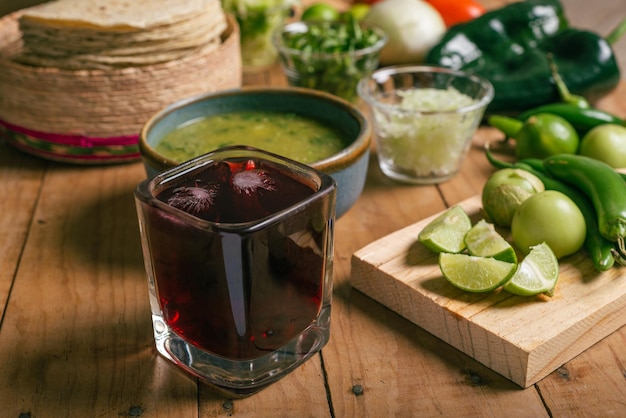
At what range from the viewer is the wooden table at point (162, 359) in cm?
121

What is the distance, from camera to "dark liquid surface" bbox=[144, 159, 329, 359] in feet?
3.57

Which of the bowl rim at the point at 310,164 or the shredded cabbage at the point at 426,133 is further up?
the bowl rim at the point at 310,164

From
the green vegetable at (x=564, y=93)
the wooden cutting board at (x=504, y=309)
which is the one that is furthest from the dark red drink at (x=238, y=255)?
the green vegetable at (x=564, y=93)

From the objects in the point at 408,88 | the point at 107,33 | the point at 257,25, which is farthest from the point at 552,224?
the point at 257,25

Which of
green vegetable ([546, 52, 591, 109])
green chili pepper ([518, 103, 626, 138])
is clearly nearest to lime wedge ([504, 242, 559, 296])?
green chili pepper ([518, 103, 626, 138])

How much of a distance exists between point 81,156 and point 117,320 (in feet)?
2.24

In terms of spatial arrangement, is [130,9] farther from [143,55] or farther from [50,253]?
[50,253]

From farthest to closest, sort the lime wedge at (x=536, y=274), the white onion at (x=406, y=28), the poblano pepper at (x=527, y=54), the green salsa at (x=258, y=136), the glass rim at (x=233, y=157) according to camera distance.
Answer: the white onion at (x=406, y=28)
the poblano pepper at (x=527, y=54)
the green salsa at (x=258, y=136)
the lime wedge at (x=536, y=274)
the glass rim at (x=233, y=157)

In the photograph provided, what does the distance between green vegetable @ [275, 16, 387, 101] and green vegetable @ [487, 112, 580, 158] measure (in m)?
0.52

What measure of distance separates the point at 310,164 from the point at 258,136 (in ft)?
1.14

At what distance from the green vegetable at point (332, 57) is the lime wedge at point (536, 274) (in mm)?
989

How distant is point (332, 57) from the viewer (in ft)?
7.21

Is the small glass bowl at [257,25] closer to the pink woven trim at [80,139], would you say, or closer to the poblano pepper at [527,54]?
the poblano pepper at [527,54]

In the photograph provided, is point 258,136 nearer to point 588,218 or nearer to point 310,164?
point 310,164
